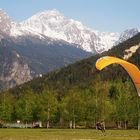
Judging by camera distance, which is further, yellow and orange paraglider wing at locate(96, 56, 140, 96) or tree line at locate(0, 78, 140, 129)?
tree line at locate(0, 78, 140, 129)

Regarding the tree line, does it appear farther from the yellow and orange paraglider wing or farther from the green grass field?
the yellow and orange paraglider wing

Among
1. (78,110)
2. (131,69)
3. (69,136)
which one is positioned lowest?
(69,136)

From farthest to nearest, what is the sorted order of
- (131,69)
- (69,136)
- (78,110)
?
1. (78,110)
2. (69,136)
3. (131,69)

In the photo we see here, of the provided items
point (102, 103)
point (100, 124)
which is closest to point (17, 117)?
point (102, 103)

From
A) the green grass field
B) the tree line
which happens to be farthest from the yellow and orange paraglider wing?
the tree line

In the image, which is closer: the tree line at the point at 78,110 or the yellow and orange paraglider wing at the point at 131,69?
the yellow and orange paraglider wing at the point at 131,69

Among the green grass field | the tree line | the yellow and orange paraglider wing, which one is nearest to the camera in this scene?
the yellow and orange paraglider wing

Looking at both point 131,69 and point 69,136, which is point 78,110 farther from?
point 131,69

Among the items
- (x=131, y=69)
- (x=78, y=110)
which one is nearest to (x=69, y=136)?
(x=131, y=69)

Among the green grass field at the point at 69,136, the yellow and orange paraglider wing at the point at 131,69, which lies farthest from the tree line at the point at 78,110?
the yellow and orange paraglider wing at the point at 131,69

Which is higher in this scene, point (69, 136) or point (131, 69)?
point (131, 69)

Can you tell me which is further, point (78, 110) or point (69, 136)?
point (78, 110)

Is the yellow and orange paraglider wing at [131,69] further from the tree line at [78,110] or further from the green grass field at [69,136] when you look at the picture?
the tree line at [78,110]

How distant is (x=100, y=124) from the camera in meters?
65.3
